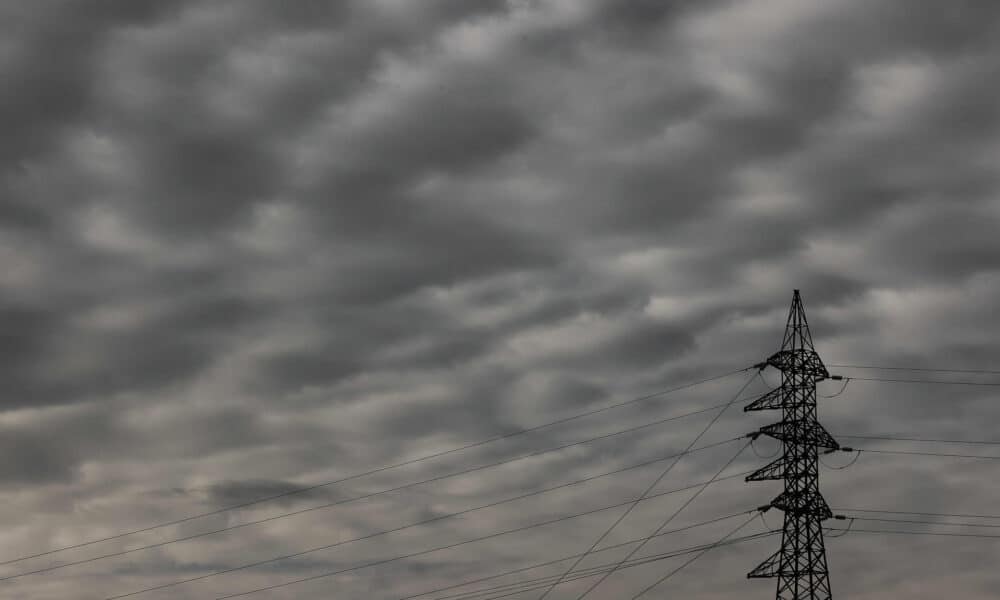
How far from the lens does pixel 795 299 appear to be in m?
105

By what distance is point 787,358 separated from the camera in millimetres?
101375

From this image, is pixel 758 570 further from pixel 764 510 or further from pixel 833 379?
pixel 833 379

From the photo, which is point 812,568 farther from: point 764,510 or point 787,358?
point 787,358

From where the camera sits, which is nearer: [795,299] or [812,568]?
[812,568]

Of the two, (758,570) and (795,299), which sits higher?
(795,299)

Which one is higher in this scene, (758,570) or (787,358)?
(787,358)

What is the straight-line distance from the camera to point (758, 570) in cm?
9844

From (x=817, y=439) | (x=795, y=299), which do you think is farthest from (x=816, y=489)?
(x=795, y=299)

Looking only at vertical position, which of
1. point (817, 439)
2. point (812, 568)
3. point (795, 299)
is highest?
point (795, 299)

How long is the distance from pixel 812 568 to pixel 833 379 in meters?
13.6

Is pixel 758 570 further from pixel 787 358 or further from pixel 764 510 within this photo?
pixel 787 358

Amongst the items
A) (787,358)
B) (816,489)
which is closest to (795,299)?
(787,358)

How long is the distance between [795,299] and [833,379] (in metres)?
6.40

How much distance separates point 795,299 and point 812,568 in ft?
63.4
